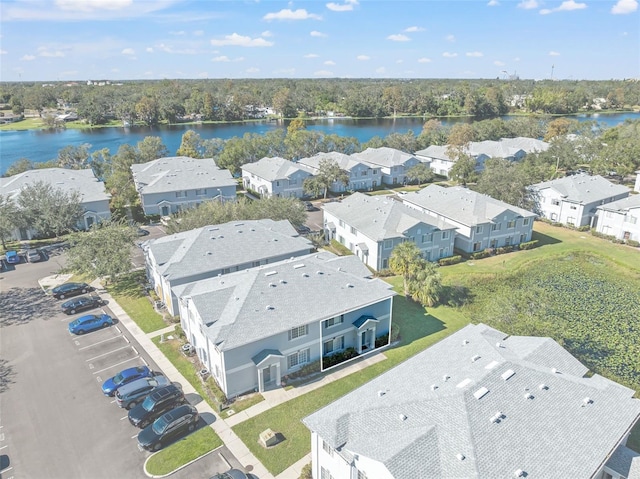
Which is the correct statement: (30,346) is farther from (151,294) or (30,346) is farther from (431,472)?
(431,472)

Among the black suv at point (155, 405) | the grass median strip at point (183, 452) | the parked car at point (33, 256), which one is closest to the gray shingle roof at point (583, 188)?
the grass median strip at point (183, 452)

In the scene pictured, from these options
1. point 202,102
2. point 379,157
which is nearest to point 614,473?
point 379,157

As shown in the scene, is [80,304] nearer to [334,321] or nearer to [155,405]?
[155,405]

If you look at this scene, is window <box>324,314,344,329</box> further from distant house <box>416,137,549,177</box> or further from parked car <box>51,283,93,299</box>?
distant house <box>416,137,549,177</box>

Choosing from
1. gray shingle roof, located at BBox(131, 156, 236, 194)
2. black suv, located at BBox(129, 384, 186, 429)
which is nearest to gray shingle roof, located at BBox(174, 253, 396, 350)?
black suv, located at BBox(129, 384, 186, 429)

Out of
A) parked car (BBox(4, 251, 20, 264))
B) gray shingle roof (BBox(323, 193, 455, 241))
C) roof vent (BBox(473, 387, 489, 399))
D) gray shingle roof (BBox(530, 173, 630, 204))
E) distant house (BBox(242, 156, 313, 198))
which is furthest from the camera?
distant house (BBox(242, 156, 313, 198))

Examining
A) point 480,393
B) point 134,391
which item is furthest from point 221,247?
point 480,393

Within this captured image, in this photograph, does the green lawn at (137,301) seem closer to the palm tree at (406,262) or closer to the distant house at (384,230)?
the palm tree at (406,262)
